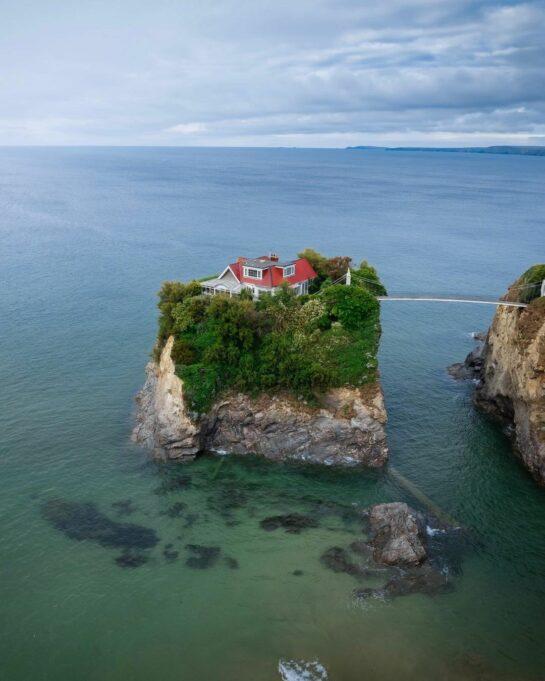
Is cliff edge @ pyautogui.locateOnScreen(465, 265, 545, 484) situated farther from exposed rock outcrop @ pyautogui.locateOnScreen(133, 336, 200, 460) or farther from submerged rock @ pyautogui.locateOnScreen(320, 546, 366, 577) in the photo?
exposed rock outcrop @ pyautogui.locateOnScreen(133, 336, 200, 460)

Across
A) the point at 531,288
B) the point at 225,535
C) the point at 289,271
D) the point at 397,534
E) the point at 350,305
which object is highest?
the point at 289,271

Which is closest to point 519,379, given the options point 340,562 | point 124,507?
point 340,562

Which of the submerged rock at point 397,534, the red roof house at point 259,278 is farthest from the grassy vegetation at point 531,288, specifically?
the submerged rock at point 397,534

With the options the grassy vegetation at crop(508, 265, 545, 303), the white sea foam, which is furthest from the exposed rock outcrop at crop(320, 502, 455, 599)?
the grassy vegetation at crop(508, 265, 545, 303)

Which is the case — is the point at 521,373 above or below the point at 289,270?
below

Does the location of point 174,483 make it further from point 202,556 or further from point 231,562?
point 231,562

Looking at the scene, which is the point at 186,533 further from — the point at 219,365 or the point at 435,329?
the point at 435,329
